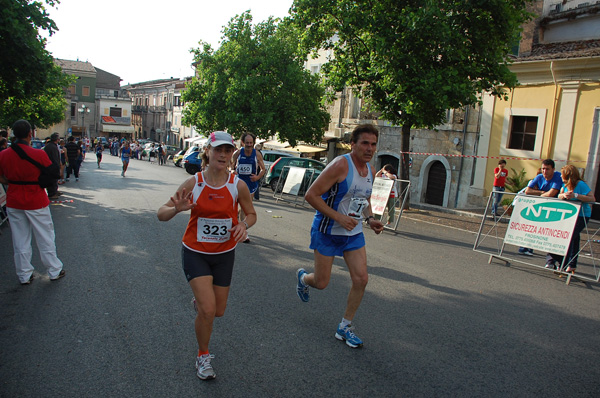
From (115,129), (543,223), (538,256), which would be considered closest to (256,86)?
(538,256)

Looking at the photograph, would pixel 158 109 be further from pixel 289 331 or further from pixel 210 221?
pixel 210 221

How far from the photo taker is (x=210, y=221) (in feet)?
12.0

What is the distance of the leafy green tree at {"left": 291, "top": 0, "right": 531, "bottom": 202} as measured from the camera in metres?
13.3

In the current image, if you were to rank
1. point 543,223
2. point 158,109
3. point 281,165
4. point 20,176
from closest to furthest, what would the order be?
point 20,176 → point 543,223 → point 281,165 → point 158,109

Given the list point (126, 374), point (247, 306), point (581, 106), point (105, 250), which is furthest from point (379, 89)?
point (126, 374)

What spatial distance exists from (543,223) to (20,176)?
305 inches

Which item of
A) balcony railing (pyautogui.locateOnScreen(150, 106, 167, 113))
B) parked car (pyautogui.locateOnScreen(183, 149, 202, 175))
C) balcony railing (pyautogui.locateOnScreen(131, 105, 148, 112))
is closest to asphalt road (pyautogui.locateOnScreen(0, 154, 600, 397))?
parked car (pyautogui.locateOnScreen(183, 149, 202, 175))

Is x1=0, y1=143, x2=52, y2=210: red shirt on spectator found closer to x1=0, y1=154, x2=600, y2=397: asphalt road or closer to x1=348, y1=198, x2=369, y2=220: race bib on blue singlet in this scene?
x1=0, y1=154, x2=600, y2=397: asphalt road

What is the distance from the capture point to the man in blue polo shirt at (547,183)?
27.7 feet

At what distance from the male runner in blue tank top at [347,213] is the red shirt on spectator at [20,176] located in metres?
3.41

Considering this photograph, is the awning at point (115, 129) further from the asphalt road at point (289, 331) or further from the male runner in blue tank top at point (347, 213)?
the male runner in blue tank top at point (347, 213)

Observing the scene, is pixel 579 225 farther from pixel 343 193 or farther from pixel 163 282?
pixel 163 282

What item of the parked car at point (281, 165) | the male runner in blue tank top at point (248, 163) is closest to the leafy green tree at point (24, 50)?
the male runner in blue tank top at point (248, 163)

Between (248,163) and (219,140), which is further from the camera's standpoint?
(248,163)
